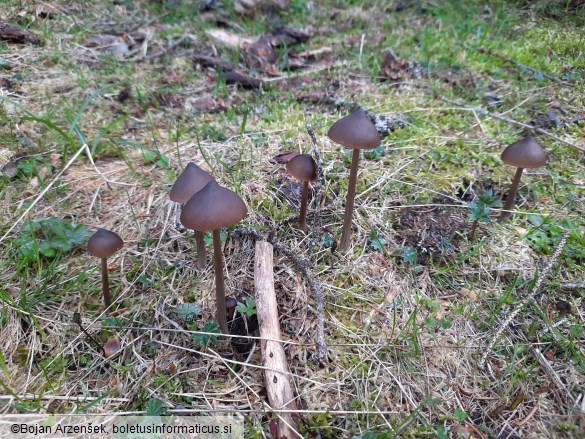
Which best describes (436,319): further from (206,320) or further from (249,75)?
(249,75)

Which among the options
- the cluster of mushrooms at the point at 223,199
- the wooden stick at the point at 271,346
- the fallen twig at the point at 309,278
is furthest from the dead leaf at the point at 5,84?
the wooden stick at the point at 271,346

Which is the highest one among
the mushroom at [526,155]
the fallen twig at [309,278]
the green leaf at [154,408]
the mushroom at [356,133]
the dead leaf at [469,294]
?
the mushroom at [356,133]

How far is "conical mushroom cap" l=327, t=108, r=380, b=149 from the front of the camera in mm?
2375

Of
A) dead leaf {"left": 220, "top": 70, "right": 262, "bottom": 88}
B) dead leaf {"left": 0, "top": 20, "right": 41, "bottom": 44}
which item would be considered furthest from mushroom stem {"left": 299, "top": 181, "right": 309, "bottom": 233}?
dead leaf {"left": 0, "top": 20, "right": 41, "bottom": 44}

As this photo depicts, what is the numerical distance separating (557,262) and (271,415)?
6.78 feet

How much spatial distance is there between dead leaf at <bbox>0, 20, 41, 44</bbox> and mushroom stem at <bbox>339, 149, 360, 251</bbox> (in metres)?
4.66

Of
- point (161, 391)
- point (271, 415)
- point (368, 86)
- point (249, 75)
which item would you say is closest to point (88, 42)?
point (249, 75)

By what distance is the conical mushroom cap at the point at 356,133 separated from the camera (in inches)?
93.5

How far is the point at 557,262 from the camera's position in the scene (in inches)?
105

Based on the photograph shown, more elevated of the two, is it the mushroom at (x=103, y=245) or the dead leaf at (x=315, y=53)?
the mushroom at (x=103, y=245)

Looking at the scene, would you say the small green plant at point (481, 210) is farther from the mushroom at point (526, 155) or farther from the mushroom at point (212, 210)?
the mushroom at point (212, 210)

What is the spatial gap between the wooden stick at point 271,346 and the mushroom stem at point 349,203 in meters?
0.52

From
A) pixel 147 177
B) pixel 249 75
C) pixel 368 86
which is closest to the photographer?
pixel 147 177

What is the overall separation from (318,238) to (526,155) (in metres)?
1.55
